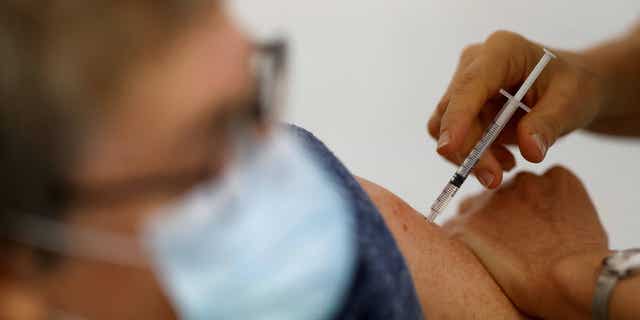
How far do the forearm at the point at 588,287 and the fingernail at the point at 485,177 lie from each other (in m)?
0.15

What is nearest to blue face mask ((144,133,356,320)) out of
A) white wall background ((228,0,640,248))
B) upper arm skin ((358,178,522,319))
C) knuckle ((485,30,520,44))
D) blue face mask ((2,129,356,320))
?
blue face mask ((2,129,356,320))

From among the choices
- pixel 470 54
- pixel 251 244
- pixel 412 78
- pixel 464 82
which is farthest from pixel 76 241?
pixel 412 78

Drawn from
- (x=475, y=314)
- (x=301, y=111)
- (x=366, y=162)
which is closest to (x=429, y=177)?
(x=366, y=162)

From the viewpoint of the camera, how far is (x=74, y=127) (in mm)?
528

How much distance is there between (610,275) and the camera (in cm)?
91

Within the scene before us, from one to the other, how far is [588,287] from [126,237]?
1.98 feet

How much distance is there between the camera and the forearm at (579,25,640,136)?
4.00ft

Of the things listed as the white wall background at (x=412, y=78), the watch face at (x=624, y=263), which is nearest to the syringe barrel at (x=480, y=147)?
the watch face at (x=624, y=263)

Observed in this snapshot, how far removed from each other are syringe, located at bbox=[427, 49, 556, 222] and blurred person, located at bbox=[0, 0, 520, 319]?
1.21 ft

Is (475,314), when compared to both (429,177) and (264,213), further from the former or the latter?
(429,177)

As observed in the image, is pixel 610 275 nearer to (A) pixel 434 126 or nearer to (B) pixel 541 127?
(B) pixel 541 127

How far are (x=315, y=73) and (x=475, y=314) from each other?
0.93 meters

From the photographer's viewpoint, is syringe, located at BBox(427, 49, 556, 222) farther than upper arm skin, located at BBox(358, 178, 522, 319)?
Yes

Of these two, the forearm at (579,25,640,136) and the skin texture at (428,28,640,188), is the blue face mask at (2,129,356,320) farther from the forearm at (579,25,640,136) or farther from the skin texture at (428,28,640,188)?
the forearm at (579,25,640,136)
